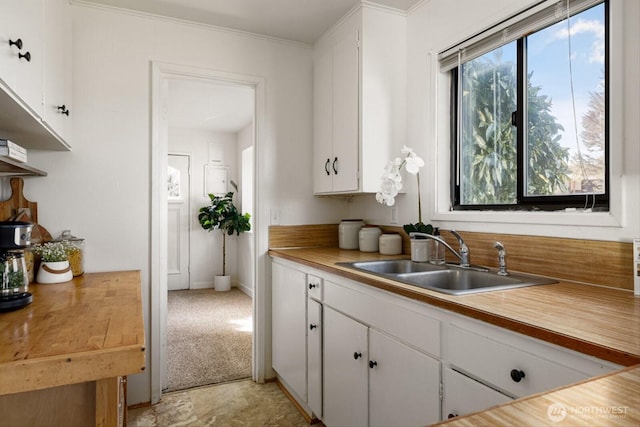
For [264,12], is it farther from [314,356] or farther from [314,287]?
[314,356]

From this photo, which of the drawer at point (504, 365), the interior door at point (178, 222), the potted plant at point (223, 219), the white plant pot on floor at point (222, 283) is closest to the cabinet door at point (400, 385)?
the drawer at point (504, 365)

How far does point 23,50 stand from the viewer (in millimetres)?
1268

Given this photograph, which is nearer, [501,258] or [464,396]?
[464,396]

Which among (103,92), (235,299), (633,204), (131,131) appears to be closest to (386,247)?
(633,204)

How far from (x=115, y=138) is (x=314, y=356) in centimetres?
179

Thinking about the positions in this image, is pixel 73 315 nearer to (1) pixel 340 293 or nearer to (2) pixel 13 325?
(2) pixel 13 325

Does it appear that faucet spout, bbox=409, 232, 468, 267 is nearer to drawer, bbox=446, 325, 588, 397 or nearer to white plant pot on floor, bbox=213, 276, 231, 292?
drawer, bbox=446, 325, 588, 397

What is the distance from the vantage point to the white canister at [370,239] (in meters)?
2.62

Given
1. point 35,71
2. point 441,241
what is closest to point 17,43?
point 35,71

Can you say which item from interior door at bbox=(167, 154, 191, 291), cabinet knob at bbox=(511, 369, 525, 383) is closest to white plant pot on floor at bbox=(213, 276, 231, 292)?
interior door at bbox=(167, 154, 191, 291)

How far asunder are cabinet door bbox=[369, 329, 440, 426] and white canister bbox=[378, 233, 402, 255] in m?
0.87

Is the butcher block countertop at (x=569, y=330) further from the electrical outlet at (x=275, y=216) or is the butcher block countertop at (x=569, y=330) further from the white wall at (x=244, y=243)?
the white wall at (x=244, y=243)

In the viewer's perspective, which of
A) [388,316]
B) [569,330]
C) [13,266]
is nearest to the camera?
[569,330]

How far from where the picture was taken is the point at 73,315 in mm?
1351
